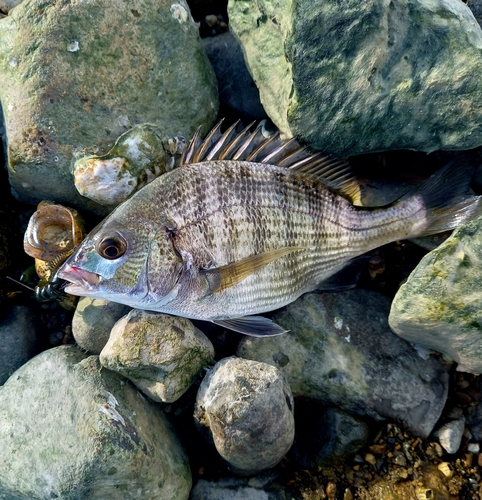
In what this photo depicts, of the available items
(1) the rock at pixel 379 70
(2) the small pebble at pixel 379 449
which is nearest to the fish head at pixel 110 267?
(1) the rock at pixel 379 70

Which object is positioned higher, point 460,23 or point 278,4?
point 278,4

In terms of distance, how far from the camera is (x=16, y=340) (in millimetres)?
3455

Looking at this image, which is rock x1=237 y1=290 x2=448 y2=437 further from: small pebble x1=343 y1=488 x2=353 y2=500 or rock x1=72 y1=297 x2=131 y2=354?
rock x1=72 y1=297 x2=131 y2=354

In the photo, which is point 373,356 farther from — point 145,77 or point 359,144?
point 145,77

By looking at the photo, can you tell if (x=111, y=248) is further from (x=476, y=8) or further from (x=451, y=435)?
(x=476, y=8)

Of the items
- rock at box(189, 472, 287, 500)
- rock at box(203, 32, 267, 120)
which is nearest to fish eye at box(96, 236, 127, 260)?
rock at box(203, 32, 267, 120)

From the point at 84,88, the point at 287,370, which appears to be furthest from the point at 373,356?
the point at 84,88

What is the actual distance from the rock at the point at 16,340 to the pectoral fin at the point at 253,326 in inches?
60.6

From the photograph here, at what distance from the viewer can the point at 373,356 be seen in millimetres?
3348

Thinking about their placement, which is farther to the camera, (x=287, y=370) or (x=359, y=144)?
(x=287, y=370)

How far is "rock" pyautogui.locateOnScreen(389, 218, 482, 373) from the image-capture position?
272 cm

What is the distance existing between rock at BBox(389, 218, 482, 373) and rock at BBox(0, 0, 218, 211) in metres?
1.95

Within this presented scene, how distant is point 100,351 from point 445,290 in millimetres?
2384

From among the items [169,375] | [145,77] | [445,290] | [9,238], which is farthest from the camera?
[9,238]
